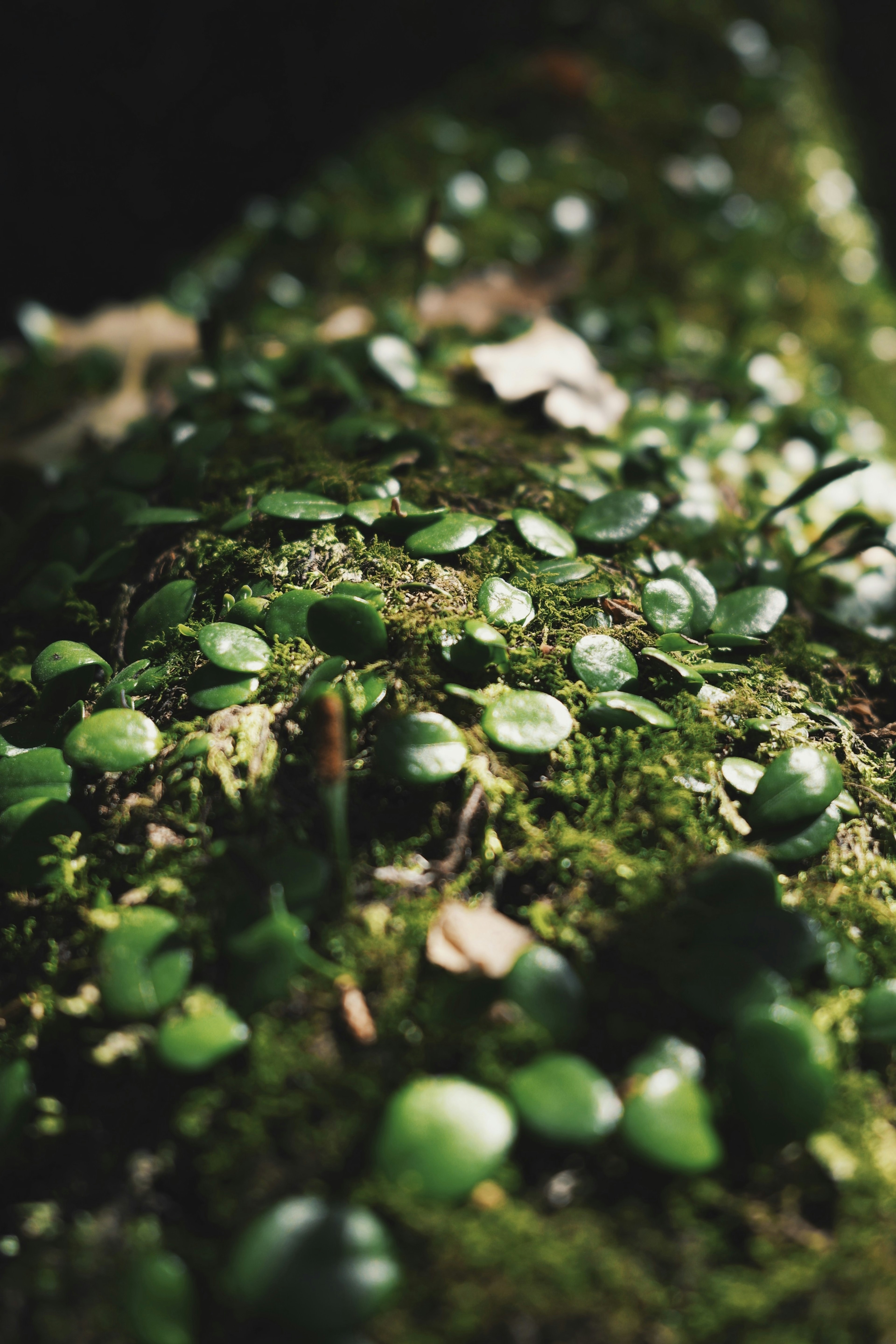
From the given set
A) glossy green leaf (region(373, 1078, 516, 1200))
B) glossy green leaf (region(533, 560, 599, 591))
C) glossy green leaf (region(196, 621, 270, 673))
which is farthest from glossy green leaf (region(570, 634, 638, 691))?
glossy green leaf (region(373, 1078, 516, 1200))

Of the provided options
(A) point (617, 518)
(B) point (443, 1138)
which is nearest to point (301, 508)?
(A) point (617, 518)

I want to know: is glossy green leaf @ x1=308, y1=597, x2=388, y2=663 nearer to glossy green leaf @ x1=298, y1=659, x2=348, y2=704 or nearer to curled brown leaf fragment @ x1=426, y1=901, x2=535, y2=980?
glossy green leaf @ x1=298, y1=659, x2=348, y2=704

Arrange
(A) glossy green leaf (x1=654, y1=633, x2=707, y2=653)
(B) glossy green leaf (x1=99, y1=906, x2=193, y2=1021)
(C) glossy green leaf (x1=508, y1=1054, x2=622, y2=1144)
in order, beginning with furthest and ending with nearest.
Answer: (A) glossy green leaf (x1=654, y1=633, x2=707, y2=653) → (B) glossy green leaf (x1=99, y1=906, x2=193, y2=1021) → (C) glossy green leaf (x1=508, y1=1054, x2=622, y2=1144)

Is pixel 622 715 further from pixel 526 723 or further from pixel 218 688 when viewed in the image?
pixel 218 688

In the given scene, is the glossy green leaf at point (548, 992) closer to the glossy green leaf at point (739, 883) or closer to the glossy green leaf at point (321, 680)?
the glossy green leaf at point (739, 883)

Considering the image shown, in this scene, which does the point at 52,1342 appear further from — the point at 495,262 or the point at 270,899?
the point at 495,262
